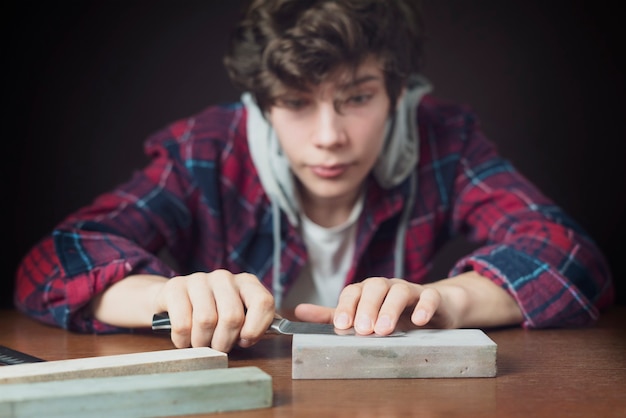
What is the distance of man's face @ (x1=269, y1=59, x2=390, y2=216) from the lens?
150 cm

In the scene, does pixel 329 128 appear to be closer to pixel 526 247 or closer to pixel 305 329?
pixel 526 247

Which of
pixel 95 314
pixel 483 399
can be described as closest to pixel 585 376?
pixel 483 399

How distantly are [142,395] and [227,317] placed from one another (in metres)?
0.25

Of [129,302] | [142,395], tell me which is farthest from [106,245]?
[142,395]

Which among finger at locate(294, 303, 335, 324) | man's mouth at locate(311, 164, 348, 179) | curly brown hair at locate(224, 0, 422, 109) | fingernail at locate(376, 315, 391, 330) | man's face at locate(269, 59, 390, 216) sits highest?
curly brown hair at locate(224, 0, 422, 109)

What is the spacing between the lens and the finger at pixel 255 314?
1009 millimetres

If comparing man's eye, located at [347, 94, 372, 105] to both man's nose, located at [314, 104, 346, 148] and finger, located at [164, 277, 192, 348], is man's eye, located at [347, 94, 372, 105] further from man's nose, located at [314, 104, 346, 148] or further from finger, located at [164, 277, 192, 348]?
finger, located at [164, 277, 192, 348]

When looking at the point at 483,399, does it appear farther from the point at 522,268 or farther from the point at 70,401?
the point at 522,268

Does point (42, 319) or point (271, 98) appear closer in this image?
point (42, 319)

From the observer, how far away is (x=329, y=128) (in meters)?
1.48

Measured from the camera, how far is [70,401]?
74 cm

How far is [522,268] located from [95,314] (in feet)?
2.08

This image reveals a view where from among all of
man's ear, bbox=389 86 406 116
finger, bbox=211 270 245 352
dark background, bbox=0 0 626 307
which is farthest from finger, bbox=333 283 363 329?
dark background, bbox=0 0 626 307

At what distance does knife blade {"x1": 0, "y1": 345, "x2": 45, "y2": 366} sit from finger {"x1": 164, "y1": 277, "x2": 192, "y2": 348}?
15 cm
